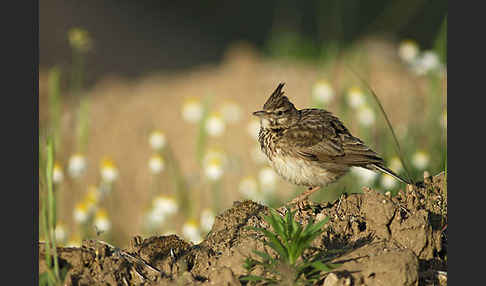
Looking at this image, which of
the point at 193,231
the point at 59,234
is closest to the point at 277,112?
the point at 193,231

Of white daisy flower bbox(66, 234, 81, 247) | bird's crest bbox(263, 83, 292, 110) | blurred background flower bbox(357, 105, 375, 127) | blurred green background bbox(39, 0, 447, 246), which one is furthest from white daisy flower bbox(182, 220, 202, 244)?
blurred background flower bbox(357, 105, 375, 127)

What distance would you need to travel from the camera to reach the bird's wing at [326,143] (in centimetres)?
506

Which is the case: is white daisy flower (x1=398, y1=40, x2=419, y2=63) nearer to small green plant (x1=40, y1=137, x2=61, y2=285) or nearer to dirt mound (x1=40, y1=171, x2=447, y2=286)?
dirt mound (x1=40, y1=171, x2=447, y2=286)

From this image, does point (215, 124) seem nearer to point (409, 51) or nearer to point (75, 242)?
point (75, 242)

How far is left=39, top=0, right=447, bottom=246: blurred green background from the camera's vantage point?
645 cm

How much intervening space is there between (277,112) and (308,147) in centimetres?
36

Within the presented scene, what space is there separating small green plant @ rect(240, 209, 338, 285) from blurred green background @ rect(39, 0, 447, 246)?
116cm

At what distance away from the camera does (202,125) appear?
6.32m

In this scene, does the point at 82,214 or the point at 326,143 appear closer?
the point at 326,143

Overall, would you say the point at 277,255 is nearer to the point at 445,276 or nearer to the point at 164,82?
the point at 445,276

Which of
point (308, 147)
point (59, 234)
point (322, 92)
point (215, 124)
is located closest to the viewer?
point (308, 147)

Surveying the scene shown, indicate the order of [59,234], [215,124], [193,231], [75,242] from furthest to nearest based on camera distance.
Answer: [215,124] → [59,234] → [193,231] → [75,242]

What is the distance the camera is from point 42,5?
55.6 feet

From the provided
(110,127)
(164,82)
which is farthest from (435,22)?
(110,127)
